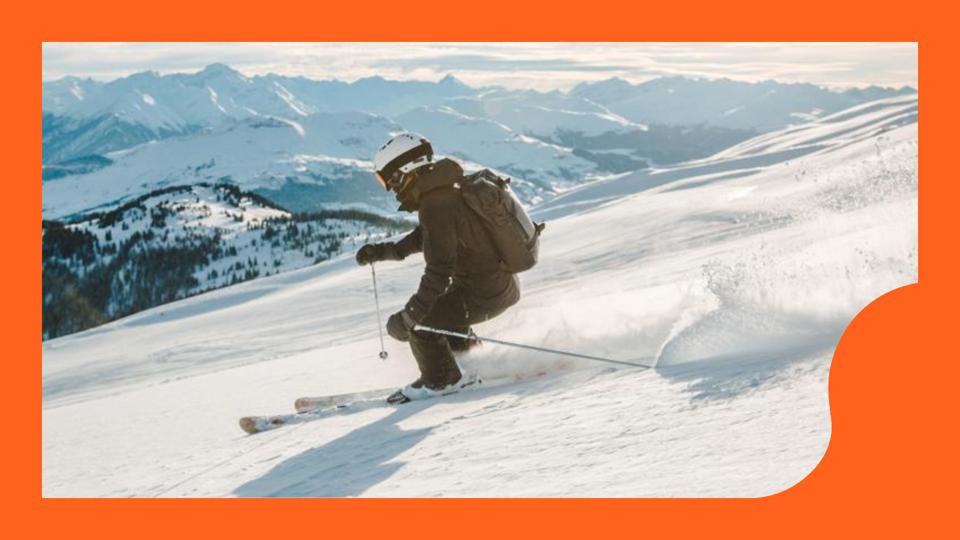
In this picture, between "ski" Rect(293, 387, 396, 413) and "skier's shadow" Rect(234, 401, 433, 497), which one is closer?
"skier's shadow" Rect(234, 401, 433, 497)

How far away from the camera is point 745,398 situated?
5.06 m

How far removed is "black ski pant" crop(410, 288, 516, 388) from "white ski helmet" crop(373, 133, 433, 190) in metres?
1.26

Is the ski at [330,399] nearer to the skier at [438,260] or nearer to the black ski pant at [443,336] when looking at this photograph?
the skier at [438,260]

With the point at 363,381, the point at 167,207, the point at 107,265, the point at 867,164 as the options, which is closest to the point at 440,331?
the point at 363,381

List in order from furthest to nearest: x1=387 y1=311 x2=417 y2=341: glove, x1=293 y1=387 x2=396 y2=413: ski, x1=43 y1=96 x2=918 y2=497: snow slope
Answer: x1=293 y1=387 x2=396 y2=413: ski < x1=387 y1=311 x2=417 y2=341: glove < x1=43 y1=96 x2=918 y2=497: snow slope

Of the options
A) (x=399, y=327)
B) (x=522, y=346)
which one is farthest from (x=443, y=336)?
(x=522, y=346)

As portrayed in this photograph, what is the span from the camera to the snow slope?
480cm

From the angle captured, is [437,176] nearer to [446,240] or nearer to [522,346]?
[446,240]

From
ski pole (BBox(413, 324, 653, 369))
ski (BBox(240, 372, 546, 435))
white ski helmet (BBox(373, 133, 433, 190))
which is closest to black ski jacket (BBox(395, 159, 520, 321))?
white ski helmet (BBox(373, 133, 433, 190))

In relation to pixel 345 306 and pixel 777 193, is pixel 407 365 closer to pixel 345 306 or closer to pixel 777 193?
pixel 345 306

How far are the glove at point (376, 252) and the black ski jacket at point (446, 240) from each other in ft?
0.78

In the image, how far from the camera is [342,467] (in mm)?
5637

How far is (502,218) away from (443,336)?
1.42 metres

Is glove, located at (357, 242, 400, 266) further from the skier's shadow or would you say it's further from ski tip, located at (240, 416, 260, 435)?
ski tip, located at (240, 416, 260, 435)
